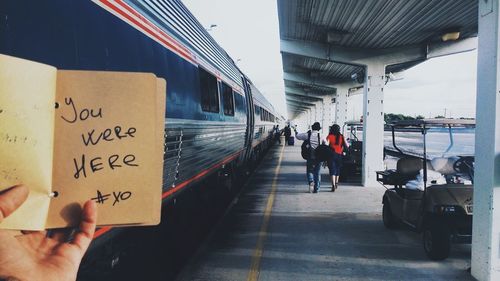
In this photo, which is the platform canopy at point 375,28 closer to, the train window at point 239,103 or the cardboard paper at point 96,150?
the train window at point 239,103

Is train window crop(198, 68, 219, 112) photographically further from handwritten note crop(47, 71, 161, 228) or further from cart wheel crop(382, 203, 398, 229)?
handwritten note crop(47, 71, 161, 228)

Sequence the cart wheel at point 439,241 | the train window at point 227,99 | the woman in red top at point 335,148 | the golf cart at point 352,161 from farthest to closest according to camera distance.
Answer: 1. the golf cart at point 352,161
2. the woman in red top at point 335,148
3. the train window at point 227,99
4. the cart wheel at point 439,241

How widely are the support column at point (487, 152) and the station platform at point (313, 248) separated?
398mm

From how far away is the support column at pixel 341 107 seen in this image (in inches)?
950

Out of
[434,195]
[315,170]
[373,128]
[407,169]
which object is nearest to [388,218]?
[407,169]

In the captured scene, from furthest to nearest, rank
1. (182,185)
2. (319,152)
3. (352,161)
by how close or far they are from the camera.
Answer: (352,161)
(319,152)
(182,185)

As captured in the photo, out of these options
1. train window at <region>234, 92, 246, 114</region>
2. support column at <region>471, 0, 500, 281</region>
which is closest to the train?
train window at <region>234, 92, 246, 114</region>

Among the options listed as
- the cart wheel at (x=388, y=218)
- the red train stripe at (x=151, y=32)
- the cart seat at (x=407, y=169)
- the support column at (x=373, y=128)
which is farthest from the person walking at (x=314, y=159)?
the red train stripe at (x=151, y=32)

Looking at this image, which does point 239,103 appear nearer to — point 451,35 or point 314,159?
point 314,159

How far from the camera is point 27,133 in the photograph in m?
1.39

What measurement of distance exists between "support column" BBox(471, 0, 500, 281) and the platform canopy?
510 centimetres

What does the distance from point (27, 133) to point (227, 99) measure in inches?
320

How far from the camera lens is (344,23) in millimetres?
12180

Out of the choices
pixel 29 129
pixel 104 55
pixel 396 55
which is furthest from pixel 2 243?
pixel 396 55
